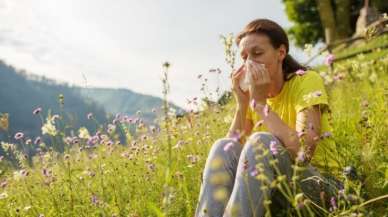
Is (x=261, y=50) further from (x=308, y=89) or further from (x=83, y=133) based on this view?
(x=83, y=133)

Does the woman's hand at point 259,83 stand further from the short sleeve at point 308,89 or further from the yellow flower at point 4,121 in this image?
the yellow flower at point 4,121

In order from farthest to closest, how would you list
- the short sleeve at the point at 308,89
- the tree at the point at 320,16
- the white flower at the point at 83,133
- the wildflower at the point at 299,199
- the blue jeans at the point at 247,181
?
the tree at the point at 320,16
the white flower at the point at 83,133
the short sleeve at the point at 308,89
the blue jeans at the point at 247,181
the wildflower at the point at 299,199

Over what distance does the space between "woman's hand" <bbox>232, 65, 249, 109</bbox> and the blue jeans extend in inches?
13.0

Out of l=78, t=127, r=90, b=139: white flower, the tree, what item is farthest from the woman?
the tree

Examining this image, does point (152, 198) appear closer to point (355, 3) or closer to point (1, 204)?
point (1, 204)

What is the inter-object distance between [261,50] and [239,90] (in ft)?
1.01

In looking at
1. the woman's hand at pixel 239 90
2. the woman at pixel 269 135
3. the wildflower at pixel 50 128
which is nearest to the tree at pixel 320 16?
the woman's hand at pixel 239 90

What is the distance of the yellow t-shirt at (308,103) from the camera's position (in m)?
2.75

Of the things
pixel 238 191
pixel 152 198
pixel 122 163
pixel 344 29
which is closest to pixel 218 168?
pixel 238 191

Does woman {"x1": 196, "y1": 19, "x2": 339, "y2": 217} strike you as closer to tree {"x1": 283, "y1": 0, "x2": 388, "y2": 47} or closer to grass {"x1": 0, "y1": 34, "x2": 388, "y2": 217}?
grass {"x1": 0, "y1": 34, "x2": 388, "y2": 217}

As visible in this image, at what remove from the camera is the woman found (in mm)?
2438

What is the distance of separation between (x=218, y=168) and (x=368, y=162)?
0.87 metres

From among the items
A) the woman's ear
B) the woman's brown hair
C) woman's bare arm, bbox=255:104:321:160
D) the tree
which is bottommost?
woman's bare arm, bbox=255:104:321:160

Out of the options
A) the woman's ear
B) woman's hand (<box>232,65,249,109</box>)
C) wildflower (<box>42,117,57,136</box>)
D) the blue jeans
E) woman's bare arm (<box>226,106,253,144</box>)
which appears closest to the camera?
the blue jeans
